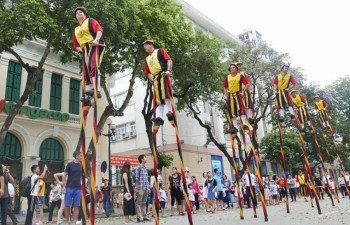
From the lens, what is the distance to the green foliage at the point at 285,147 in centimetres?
3438

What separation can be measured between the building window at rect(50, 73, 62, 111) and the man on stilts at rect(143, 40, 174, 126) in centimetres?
1639

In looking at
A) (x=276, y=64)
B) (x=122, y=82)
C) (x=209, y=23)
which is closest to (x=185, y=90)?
(x=276, y=64)

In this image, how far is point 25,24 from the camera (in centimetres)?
1273

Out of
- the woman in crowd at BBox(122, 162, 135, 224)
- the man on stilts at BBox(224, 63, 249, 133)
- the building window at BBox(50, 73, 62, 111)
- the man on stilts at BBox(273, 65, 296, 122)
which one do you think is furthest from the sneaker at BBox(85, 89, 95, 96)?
the building window at BBox(50, 73, 62, 111)

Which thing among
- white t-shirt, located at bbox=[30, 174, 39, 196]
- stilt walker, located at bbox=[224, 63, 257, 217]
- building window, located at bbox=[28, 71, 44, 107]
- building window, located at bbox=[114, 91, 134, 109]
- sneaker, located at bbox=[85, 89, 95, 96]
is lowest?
white t-shirt, located at bbox=[30, 174, 39, 196]

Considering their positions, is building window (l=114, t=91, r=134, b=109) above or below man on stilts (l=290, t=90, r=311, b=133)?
above

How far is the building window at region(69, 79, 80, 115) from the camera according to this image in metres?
23.6

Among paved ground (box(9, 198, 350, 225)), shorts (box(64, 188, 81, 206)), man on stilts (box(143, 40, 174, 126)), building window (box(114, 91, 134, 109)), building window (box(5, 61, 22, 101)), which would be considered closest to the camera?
man on stilts (box(143, 40, 174, 126))

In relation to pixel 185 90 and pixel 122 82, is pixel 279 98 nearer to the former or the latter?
pixel 185 90

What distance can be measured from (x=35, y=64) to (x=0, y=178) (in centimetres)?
1498

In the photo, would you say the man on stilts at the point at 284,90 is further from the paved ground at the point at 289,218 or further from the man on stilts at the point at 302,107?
the paved ground at the point at 289,218

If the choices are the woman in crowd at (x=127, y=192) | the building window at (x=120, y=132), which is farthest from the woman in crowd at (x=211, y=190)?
the building window at (x=120, y=132)

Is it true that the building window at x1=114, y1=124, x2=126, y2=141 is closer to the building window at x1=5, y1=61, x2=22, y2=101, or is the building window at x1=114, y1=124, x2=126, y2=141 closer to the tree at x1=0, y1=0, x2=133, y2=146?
the building window at x1=5, y1=61, x2=22, y2=101

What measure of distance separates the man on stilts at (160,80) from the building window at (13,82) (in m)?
15.4
